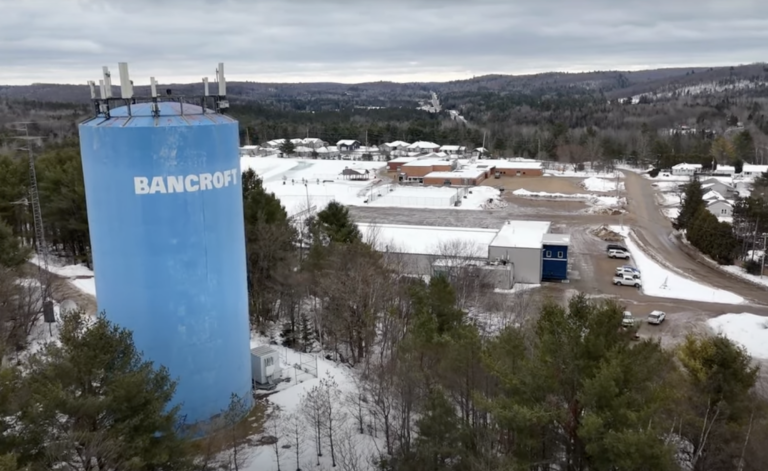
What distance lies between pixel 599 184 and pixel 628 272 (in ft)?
136

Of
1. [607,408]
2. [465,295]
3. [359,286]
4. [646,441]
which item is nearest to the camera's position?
[646,441]

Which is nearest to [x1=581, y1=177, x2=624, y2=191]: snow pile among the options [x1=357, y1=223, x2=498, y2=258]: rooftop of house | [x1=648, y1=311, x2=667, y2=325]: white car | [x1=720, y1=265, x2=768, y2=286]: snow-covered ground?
[x1=720, y1=265, x2=768, y2=286]: snow-covered ground

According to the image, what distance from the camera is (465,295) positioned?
97.2 ft

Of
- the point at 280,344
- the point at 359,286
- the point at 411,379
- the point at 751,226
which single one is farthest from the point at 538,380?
the point at 751,226

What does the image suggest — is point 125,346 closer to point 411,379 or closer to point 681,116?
point 411,379

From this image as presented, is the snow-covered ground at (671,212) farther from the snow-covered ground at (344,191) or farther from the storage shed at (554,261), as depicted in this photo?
the storage shed at (554,261)

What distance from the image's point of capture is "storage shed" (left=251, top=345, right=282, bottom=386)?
20109 mm

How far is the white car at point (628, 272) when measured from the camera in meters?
37.0

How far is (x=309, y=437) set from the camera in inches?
666

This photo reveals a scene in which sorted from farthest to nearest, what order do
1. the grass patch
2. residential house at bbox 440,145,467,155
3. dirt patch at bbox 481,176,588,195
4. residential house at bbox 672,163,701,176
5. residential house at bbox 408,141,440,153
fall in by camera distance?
residential house at bbox 408,141,440,153
residential house at bbox 440,145,467,155
residential house at bbox 672,163,701,176
dirt patch at bbox 481,176,588,195
the grass patch

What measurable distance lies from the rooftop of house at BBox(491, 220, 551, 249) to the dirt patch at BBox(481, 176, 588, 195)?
30.8m

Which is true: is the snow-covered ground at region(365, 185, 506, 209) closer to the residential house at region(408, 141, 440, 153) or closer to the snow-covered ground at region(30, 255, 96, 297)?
the snow-covered ground at region(30, 255, 96, 297)

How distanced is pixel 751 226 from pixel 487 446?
37.3 meters

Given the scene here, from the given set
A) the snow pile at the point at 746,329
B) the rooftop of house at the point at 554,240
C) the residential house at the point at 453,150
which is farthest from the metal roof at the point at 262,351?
the residential house at the point at 453,150
